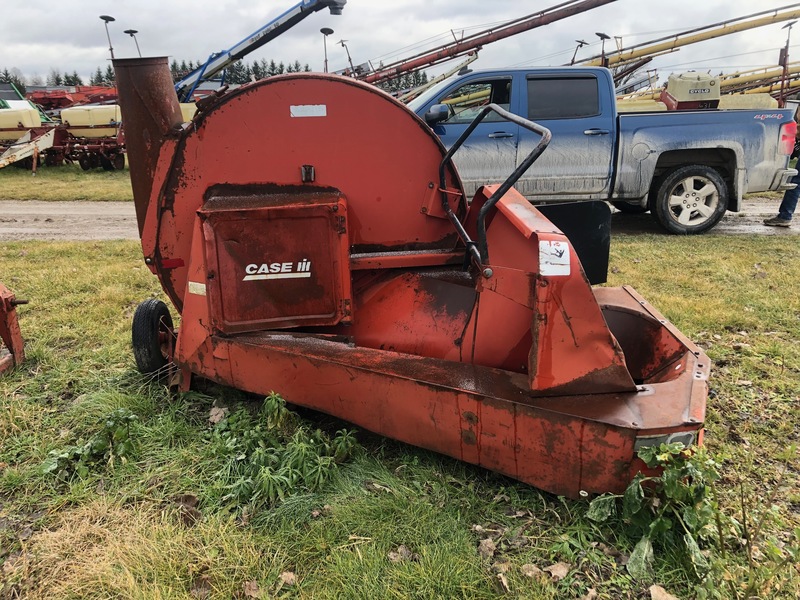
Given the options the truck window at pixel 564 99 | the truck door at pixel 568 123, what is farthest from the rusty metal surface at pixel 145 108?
the truck window at pixel 564 99

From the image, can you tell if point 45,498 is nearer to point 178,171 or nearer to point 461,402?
point 178,171

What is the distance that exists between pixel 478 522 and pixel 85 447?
6.35 feet

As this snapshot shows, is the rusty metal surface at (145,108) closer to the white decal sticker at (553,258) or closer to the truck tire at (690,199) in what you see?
the white decal sticker at (553,258)

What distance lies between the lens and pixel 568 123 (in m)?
6.82

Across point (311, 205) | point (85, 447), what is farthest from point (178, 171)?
point (85, 447)

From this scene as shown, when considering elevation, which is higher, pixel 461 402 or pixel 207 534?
pixel 461 402

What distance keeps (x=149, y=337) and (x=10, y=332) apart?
1078 millimetres

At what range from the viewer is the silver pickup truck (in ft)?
22.3

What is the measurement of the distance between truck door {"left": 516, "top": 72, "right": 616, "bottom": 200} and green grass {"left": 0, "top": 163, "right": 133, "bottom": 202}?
8451mm

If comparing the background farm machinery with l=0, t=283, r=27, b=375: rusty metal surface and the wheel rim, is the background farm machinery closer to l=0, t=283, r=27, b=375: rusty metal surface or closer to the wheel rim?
l=0, t=283, r=27, b=375: rusty metal surface

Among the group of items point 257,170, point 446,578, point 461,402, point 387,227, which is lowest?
point 446,578

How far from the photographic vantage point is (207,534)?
7.29 feet

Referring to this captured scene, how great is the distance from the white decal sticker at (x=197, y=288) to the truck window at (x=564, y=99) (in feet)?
17.4

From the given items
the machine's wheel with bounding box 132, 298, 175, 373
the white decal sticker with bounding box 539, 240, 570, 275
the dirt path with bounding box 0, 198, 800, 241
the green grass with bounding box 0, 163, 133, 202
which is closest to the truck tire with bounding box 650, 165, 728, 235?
the dirt path with bounding box 0, 198, 800, 241
